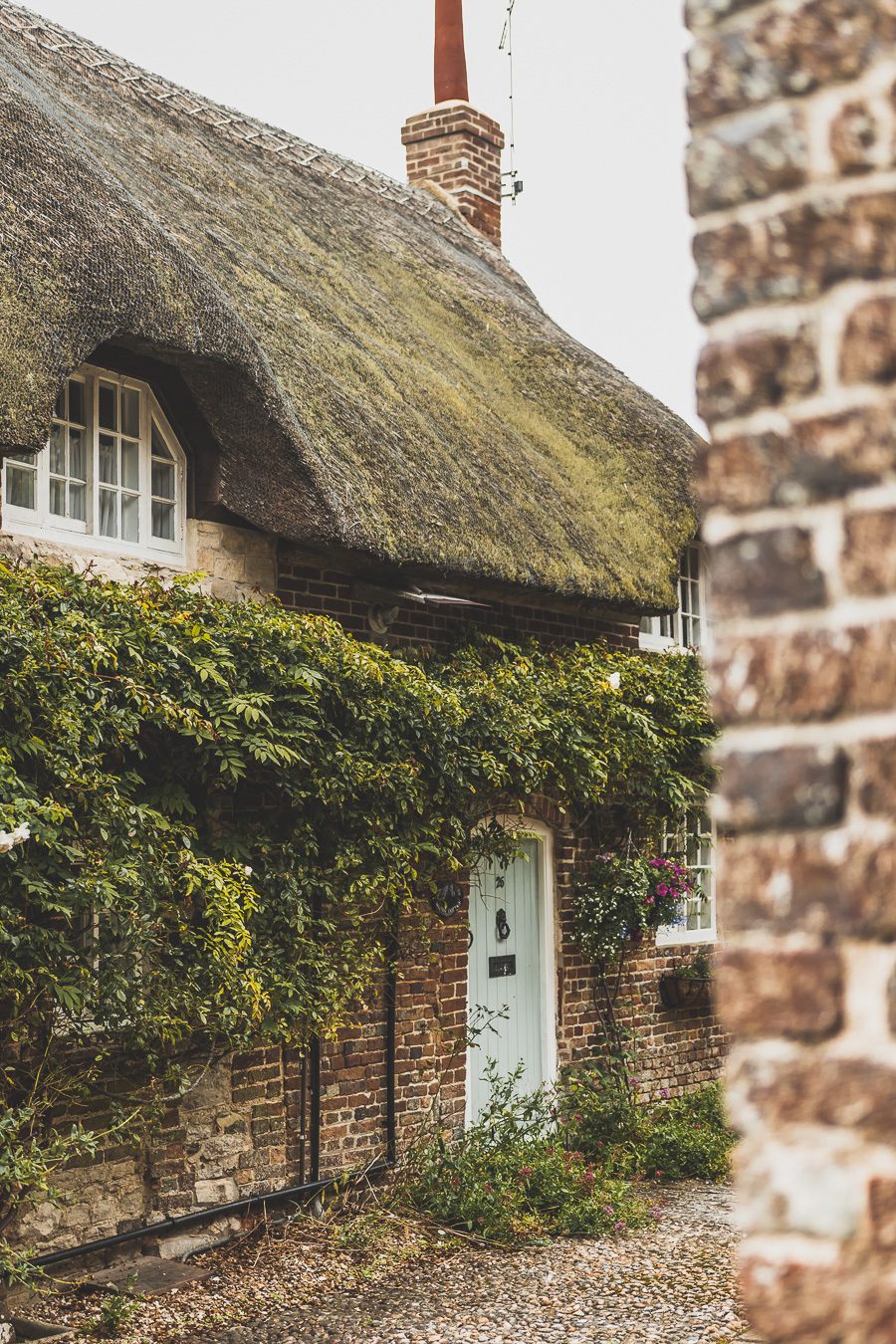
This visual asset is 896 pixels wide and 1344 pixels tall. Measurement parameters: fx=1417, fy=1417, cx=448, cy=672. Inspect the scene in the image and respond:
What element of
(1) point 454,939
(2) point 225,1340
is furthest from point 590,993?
(2) point 225,1340

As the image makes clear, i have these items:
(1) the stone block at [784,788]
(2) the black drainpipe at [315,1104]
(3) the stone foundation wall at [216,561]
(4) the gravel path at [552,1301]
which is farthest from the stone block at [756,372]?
(2) the black drainpipe at [315,1104]

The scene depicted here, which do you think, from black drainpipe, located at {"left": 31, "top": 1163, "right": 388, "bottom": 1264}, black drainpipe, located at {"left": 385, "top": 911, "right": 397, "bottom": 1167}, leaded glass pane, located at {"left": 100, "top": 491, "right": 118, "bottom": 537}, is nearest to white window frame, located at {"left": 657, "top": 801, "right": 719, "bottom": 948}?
black drainpipe, located at {"left": 385, "top": 911, "right": 397, "bottom": 1167}

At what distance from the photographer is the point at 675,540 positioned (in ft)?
38.4

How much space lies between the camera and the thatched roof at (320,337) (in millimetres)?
7203

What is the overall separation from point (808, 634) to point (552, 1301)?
609 cm

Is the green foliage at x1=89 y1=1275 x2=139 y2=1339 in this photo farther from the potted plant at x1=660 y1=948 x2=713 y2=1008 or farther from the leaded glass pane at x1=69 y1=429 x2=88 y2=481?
the potted plant at x1=660 y1=948 x2=713 y2=1008

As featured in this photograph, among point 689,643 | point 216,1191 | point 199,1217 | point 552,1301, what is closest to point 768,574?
point 552,1301

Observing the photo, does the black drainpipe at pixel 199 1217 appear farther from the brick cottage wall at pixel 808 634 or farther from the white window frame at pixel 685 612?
the brick cottage wall at pixel 808 634

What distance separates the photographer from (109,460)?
7.79 m

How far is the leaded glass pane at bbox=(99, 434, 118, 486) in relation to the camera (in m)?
7.76

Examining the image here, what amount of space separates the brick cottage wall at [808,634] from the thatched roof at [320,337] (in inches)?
208

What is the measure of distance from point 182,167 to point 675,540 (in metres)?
4.85

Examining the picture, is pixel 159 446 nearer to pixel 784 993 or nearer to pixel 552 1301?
pixel 552 1301

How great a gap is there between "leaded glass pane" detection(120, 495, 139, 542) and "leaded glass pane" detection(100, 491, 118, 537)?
6 centimetres
